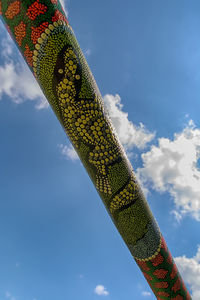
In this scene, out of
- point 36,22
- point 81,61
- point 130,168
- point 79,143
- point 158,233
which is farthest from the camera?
point 158,233

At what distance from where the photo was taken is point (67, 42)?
193cm

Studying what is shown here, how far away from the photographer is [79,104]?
2047mm

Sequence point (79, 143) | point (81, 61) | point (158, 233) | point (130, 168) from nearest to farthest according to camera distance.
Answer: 1. point (81, 61)
2. point (79, 143)
3. point (130, 168)
4. point (158, 233)

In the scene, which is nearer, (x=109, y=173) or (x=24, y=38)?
(x=24, y=38)

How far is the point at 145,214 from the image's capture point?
103 inches

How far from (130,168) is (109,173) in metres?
0.29

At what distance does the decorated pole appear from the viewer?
1.87 m

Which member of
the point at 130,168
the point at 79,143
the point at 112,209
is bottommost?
the point at 112,209

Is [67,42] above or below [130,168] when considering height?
above

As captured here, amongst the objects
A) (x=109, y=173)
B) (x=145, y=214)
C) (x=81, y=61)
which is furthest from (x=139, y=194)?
(x=81, y=61)

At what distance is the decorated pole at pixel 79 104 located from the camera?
1865mm

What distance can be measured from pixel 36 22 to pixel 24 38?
0.17 metres

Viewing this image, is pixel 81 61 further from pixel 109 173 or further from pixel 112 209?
pixel 112 209

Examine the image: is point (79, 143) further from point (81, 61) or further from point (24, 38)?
point (24, 38)
